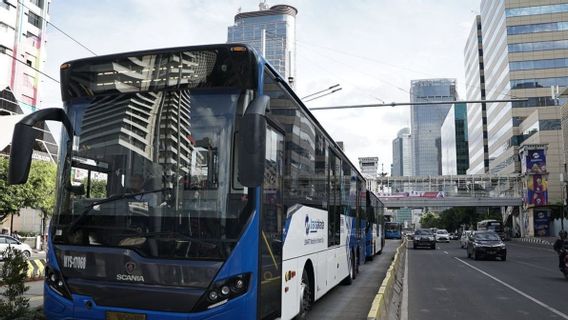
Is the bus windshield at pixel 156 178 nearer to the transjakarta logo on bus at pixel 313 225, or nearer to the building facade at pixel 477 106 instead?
the transjakarta logo on bus at pixel 313 225

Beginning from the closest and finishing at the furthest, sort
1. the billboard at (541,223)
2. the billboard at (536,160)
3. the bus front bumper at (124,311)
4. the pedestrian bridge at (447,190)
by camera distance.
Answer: the bus front bumper at (124,311)
the billboard at (541,223)
the billboard at (536,160)
the pedestrian bridge at (447,190)

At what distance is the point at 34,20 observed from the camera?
5675cm

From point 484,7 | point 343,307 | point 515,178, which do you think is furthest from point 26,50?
point 484,7

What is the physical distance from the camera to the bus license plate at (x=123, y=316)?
4.87 meters

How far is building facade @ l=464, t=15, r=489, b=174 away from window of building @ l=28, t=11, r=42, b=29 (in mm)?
92365

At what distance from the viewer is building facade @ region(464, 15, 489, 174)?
115375 millimetres

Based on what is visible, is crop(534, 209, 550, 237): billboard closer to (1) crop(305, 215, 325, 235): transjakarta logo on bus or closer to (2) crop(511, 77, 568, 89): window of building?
(2) crop(511, 77, 568, 89): window of building

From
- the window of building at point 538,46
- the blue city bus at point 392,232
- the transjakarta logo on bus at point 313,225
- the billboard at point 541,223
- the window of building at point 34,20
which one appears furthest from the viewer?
the window of building at point 538,46

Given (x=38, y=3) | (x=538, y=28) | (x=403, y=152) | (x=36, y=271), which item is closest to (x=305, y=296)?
(x=36, y=271)

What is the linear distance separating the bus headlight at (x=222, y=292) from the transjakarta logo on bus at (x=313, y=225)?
2.76m

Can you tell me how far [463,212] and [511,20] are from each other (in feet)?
131

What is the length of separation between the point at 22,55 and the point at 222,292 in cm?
5897

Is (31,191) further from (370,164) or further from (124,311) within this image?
(370,164)

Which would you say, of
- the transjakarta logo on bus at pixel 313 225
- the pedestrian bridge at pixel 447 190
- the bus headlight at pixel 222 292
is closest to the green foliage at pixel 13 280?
the bus headlight at pixel 222 292
